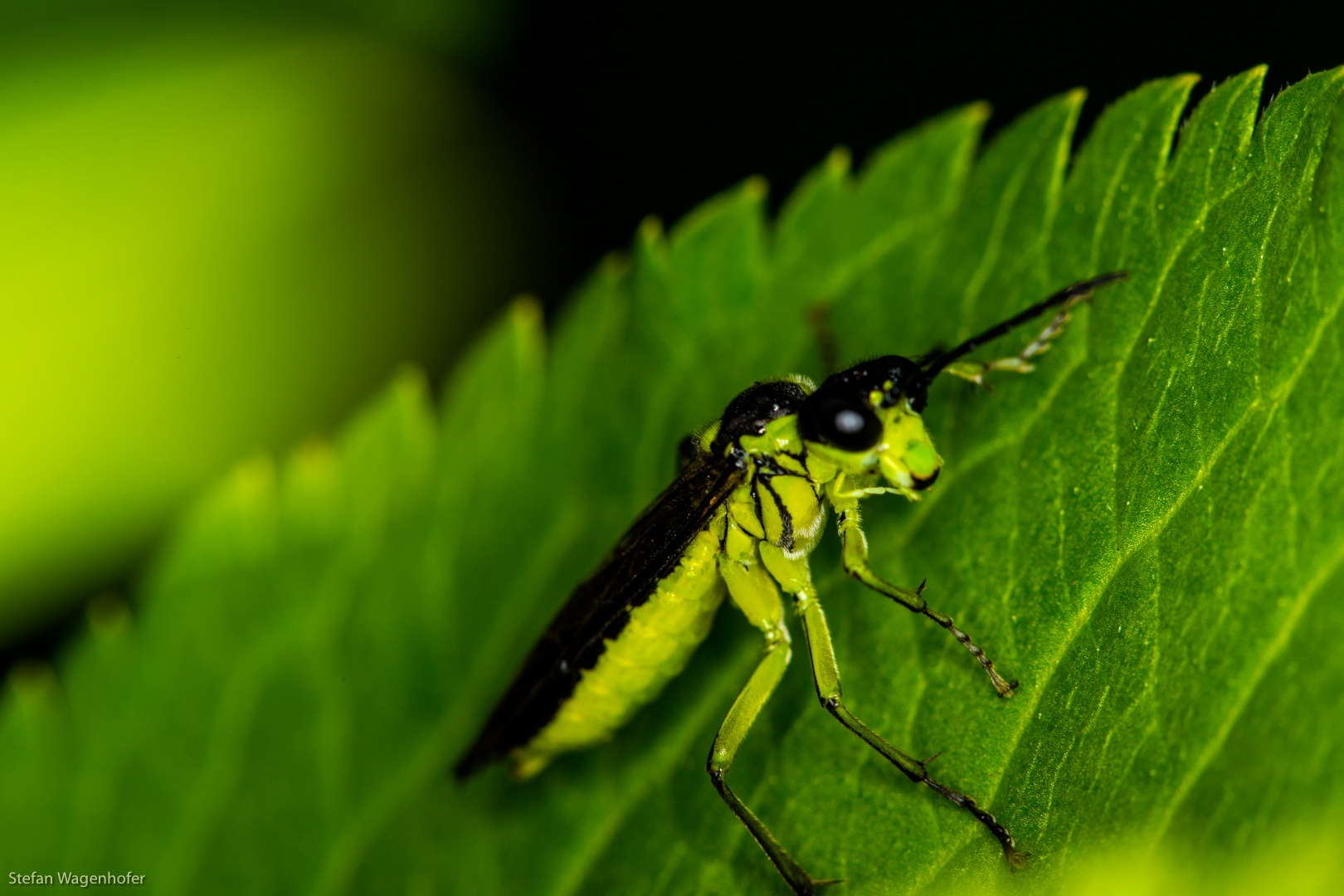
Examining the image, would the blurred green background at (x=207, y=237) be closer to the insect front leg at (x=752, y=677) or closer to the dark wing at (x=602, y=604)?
the dark wing at (x=602, y=604)

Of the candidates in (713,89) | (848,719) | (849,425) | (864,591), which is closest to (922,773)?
(848,719)

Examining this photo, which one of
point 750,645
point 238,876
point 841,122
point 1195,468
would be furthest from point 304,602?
point 841,122

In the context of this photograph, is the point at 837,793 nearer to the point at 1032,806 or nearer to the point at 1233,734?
the point at 1032,806

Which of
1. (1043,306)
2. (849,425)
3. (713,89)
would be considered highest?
(713,89)

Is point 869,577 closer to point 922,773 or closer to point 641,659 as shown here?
point 922,773

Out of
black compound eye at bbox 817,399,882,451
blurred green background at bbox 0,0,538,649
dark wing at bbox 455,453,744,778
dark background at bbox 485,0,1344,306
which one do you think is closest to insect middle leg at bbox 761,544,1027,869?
dark wing at bbox 455,453,744,778

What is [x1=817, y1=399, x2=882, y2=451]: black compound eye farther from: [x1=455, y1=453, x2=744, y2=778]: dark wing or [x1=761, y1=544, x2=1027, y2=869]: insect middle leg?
[x1=761, y1=544, x2=1027, y2=869]: insect middle leg
